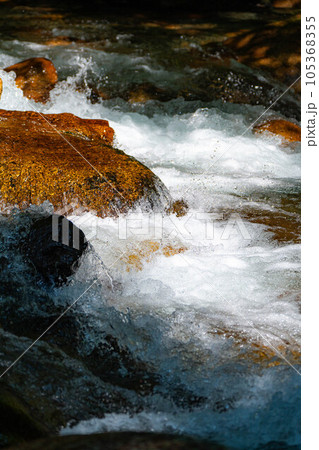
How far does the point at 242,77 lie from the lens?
22.5 ft

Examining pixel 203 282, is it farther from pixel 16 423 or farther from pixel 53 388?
pixel 16 423

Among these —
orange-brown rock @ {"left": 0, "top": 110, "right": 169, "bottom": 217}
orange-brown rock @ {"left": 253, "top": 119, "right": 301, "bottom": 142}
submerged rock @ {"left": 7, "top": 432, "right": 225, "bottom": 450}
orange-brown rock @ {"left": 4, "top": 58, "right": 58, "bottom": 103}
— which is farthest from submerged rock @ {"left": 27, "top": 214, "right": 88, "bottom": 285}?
orange-brown rock @ {"left": 253, "top": 119, "right": 301, "bottom": 142}

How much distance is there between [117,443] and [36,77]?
17.4 ft

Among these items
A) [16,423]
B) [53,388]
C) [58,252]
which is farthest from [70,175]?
[16,423]

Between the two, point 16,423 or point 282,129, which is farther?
point 282,129

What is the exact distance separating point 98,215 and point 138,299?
2.52ft

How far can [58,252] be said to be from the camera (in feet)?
9.16

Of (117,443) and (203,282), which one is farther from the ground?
(117,443)

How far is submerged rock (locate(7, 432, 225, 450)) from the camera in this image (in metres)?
1.65

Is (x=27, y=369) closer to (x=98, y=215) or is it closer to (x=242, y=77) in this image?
(x=98, y=215)

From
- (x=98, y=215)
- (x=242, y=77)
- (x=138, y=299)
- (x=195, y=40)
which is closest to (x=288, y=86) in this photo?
(x=242, y=77)

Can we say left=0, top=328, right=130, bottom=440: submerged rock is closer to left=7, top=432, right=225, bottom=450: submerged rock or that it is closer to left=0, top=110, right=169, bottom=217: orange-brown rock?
left=7, top=432, right=225, bottom=450: submerged rock

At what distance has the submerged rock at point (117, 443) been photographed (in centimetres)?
165
